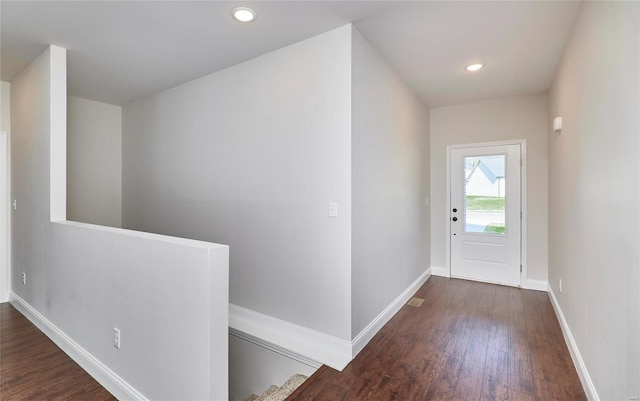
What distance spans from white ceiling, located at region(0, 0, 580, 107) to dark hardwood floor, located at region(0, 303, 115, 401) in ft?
8.56

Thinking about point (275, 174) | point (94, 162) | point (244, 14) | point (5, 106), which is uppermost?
point (244, 14)

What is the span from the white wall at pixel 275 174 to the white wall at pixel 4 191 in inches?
67.6

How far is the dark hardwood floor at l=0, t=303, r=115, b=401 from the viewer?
81.0 inches

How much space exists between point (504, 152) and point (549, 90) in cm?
87

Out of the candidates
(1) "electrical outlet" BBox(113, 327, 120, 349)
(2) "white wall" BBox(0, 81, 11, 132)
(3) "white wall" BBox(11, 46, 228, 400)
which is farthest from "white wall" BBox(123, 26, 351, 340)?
(2) "white wall" BBox(0, 81, 11, 132)

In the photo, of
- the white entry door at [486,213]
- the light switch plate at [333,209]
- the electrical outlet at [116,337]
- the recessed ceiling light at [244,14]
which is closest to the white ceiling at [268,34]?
the recessed ceiling light at [244,14]

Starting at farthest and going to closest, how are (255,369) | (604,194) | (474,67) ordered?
(474,67)
(255,369)
(604,194)

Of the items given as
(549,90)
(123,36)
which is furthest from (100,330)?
(549,90)

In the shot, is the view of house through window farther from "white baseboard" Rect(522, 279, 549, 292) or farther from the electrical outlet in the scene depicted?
the electrical outlet

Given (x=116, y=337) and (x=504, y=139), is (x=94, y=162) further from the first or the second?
(x=504, y=139)

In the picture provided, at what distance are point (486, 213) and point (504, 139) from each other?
3.43ft

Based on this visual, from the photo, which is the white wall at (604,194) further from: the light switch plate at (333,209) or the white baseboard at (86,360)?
the white baseboard at (86,360)

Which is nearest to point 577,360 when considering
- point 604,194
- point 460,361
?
point 460,361

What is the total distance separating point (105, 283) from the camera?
7.06ft
